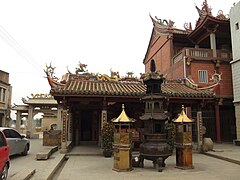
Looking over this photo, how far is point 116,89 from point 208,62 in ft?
31.5

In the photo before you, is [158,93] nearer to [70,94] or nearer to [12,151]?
[70,94]

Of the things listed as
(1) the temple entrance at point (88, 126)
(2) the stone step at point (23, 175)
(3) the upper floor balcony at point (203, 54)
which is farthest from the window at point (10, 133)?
(3) the upper floor balcony at point (203, 54)

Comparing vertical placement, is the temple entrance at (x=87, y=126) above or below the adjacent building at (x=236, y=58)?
below

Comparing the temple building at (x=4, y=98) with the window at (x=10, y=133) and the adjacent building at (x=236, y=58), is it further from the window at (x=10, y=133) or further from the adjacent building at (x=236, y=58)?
the adjacent building at (x=236, y=58)

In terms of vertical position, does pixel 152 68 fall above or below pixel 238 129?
above

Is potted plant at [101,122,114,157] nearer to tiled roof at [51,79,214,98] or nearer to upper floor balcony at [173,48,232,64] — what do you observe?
tiled roof at [51,79,214,98]

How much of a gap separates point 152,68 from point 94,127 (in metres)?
9.16

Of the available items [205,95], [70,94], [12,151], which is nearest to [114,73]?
[70,94]

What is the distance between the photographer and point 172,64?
67.0 feet

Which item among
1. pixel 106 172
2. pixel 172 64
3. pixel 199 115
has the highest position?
pixel 172 64

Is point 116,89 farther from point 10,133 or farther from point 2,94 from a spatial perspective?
point 2,94

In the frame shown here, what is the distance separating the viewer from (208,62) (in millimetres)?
18328

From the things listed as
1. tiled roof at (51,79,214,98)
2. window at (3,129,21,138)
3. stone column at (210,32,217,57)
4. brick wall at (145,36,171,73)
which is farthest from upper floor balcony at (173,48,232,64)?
window at (3,129,21,138)

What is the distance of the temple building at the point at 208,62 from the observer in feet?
58.5
